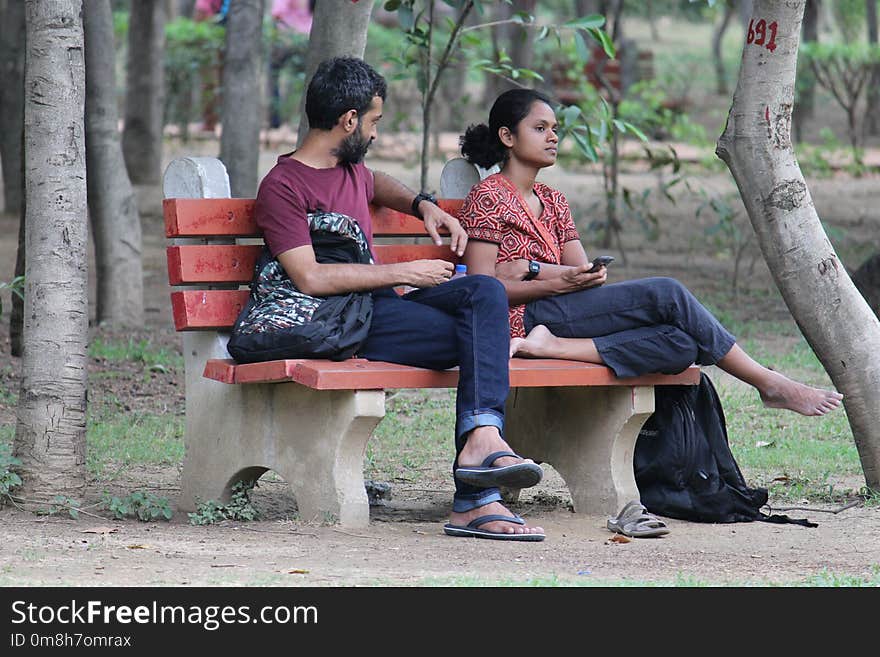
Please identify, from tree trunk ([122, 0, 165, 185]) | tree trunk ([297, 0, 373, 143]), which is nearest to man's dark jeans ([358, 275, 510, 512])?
tree trunk ([297, 0, 373, 143])

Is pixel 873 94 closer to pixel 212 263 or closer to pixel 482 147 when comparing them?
pixel 482 147

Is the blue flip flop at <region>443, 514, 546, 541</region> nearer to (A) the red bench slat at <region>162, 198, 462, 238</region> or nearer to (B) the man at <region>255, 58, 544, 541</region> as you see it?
(B) the man at <region>255, 58, 544, 541</region>

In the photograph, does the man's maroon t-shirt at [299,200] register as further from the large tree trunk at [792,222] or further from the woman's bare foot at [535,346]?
the large tree trunk at [792,222]

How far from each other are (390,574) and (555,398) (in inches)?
64.2

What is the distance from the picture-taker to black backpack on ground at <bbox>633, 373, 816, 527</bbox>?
16.6 feet

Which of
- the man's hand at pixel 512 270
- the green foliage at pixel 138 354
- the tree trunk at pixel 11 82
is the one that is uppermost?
the tree trunk at pixel 11 82

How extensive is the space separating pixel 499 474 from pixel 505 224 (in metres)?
1.13

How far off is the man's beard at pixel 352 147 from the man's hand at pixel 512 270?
2.20ft

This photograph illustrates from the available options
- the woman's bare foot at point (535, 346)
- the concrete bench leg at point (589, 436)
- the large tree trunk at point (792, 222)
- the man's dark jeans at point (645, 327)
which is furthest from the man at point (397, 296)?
the large tree trunk at point (792, 222)

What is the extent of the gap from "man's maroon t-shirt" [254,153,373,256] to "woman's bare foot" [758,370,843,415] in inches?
57.9

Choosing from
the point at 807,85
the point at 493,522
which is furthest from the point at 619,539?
the point at 807,85

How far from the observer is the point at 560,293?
507cm

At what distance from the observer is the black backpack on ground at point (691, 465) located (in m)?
5.07
